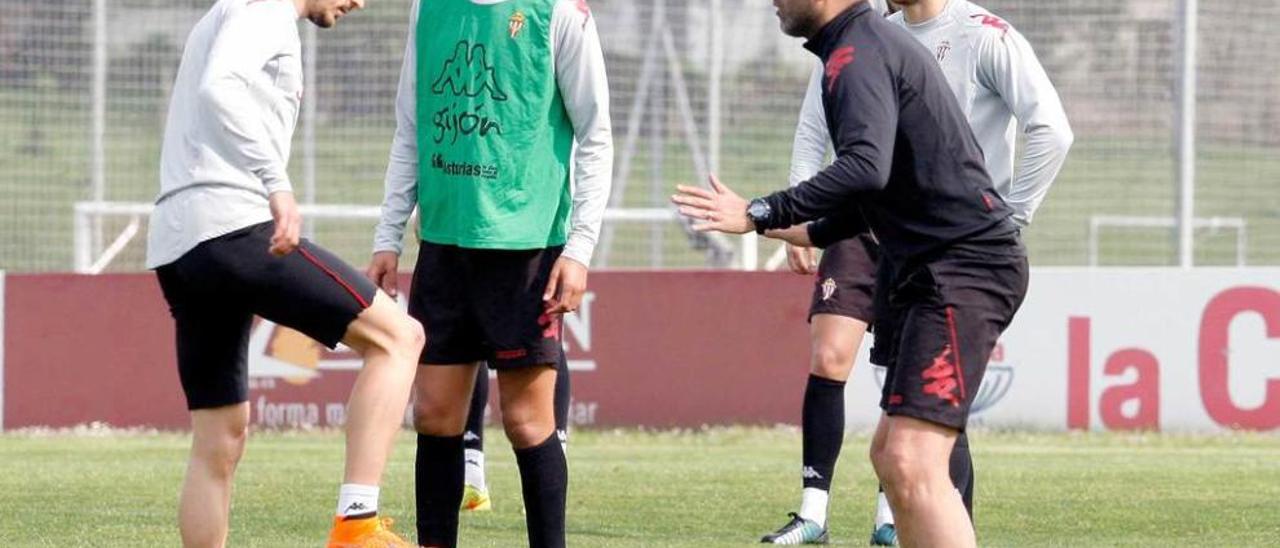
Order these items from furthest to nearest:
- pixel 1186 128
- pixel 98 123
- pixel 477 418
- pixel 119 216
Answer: pixel 119 216, pixel 98 123, pixel 1186 128, pixel 477 418

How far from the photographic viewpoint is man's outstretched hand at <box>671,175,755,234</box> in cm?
577

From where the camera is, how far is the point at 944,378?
596 cm

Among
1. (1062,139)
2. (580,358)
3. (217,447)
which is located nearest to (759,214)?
(217,447)

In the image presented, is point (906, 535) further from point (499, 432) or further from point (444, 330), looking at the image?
point (499, 432)

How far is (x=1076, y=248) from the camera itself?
797 inches

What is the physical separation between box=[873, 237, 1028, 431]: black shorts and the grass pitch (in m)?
2.36

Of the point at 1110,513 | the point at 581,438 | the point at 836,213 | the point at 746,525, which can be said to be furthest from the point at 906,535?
the point at 581,438

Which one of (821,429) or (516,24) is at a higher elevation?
(516,24)

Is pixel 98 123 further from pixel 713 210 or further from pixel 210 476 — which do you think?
pixel 713 210

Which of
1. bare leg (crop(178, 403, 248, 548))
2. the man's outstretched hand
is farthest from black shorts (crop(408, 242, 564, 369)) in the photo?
the man's outstretched hand

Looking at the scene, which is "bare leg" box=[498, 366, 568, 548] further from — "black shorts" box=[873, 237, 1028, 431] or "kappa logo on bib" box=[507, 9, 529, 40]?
"black shorts" box=[873, 237, 1028, 431]

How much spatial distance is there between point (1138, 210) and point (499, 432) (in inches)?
292

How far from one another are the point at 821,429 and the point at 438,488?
6.99 feet

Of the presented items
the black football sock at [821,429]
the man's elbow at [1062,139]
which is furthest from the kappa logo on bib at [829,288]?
the man's elbow at [1062,139]
